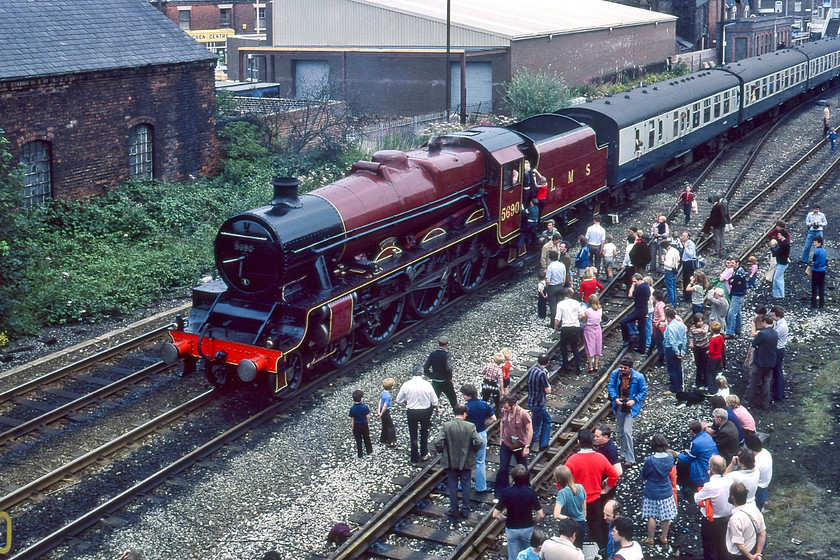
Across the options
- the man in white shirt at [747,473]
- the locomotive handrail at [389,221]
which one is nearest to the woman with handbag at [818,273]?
the locomotive handrail at [389,221]

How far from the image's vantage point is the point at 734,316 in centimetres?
1766

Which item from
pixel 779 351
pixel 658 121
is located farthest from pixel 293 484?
pixel 658 121

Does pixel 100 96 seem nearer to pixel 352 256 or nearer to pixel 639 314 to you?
pixel 352 256

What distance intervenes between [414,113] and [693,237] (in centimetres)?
2140

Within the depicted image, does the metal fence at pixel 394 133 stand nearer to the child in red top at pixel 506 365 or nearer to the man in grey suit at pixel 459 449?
the child in red top at pixel 506 365

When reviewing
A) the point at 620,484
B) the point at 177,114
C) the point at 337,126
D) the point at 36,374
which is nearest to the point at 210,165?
the point at 177,114

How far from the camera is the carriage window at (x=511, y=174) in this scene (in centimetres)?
2081

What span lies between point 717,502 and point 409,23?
122 ft

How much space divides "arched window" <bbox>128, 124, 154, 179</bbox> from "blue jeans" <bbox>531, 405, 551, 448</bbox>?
16488 mm

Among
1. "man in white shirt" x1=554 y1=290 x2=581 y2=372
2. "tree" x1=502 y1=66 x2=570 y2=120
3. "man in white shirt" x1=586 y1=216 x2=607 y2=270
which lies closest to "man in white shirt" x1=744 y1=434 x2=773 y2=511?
"man in white shirt" x1=554 y1=290 x2=581 y2=372

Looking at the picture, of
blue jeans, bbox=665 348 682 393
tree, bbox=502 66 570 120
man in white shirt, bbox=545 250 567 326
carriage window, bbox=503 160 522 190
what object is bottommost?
blue jeans, bbox=665 348 682 393

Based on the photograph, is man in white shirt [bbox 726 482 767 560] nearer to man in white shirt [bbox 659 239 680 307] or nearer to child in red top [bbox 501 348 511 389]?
child in red top [bbox 501 348 511 389]

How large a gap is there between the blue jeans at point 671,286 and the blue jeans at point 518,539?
1018 centimetres

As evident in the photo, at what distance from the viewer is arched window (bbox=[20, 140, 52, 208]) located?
23.0 meters
